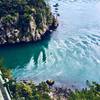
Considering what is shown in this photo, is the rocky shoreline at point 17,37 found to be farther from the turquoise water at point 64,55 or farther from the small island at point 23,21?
the turquoise water at point 64,55

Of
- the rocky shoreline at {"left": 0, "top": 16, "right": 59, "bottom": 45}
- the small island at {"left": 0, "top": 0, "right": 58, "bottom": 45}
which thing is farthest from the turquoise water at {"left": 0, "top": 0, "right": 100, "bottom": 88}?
the small island at {"left": 0, "top": 0, "right": 58, "bottom": 45}

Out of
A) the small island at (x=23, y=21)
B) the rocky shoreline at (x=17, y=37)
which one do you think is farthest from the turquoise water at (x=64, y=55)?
the small island at (x=23, y=21)

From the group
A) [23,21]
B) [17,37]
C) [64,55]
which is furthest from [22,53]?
[64,55]

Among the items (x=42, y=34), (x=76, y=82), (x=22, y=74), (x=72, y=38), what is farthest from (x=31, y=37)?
(x=76, y=82)

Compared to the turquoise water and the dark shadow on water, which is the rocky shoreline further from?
the turquoise water

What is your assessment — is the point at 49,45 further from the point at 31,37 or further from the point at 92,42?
the point at 92,42

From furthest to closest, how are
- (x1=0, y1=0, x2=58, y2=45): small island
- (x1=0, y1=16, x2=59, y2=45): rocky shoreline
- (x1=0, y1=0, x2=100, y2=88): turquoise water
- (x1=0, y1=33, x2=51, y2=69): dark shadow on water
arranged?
(x1=0, y1=0, x2=58, y2=45): small island < (x1=0, y1=16, x2=59, y2=45): rocky shoreline < (x1=0, y1=33, x2=51, y2=69): dark shadow on water < (x1=0, y1=0, x2=100, y2=88): turquoise water
